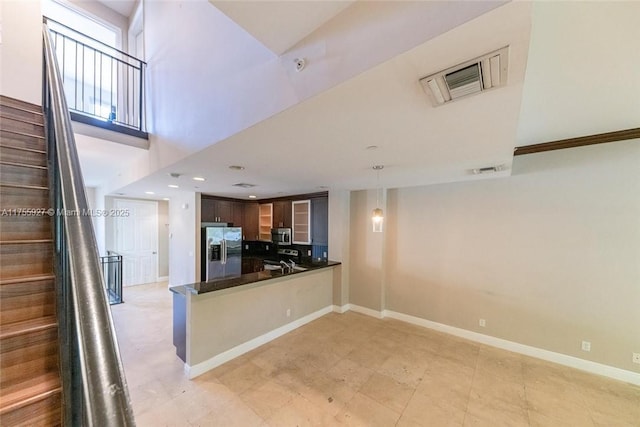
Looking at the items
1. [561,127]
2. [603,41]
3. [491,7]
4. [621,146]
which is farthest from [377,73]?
[621,146]

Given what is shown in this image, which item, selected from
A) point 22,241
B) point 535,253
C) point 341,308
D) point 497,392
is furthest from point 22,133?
point 535,253

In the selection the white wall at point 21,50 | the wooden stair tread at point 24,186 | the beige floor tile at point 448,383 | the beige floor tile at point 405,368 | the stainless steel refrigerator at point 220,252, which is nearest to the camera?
the wooden stair tread at point 24,186

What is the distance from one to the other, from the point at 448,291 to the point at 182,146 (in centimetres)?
423

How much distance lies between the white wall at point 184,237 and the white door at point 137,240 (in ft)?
3.54

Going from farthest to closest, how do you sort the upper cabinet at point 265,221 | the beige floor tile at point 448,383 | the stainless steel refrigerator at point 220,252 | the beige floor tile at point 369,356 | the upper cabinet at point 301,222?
the upper cabinet at point 265,221 → the upper cabinet at point 301,222 → the stainless steel refrigerator at point 220,252 → the beige floor tile at point 369,356 → the beige floor tile at point 448,383

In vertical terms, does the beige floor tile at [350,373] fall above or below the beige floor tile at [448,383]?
above

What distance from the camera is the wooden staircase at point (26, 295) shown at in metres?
0.97

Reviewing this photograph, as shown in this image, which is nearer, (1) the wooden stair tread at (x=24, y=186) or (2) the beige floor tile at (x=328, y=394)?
(1) the wooden stair tread at (x=24, y=186)

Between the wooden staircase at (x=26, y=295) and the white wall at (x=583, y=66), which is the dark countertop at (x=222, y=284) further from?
the white wall at (x=583, y=66)

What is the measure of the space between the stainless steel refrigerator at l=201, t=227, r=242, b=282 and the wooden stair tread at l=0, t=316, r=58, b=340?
4.42m

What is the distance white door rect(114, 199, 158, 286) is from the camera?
6.33 m

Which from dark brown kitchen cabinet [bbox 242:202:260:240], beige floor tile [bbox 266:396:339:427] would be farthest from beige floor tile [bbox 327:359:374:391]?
dark brown kitchen cabinet [bbox 242:202:260:240]

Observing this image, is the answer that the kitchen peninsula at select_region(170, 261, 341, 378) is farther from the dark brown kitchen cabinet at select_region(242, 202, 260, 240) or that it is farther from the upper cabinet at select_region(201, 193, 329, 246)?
the dark brown kitchen cabinet at select_region(242, 202, 260, 240)

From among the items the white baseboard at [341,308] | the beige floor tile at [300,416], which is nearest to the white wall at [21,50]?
the beige floor tile at [300,416]
